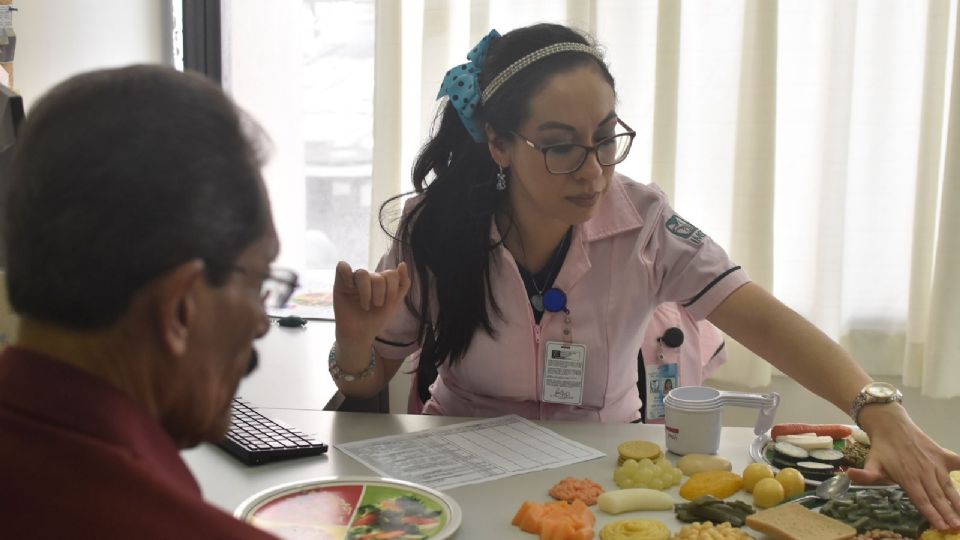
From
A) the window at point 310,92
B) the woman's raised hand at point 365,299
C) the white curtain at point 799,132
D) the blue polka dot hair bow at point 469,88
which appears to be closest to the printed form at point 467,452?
the woman's raised hand at point 365,299

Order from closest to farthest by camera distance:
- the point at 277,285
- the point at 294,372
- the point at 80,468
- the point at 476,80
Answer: the point at 80,468 → the point at 277,285 → the point at 476,80 → the point at 294,372

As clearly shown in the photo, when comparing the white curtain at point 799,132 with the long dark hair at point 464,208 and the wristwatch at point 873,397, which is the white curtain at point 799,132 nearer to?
the long dark hair at point 464,208

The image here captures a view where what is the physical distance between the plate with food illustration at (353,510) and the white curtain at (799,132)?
156 cm

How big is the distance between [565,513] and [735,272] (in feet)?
2.43

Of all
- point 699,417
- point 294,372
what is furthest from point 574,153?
point 294,372

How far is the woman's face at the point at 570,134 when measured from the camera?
5.90 feet

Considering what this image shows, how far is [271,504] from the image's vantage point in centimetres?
133

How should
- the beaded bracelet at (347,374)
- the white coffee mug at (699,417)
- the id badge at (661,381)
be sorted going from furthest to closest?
the id badge at (661,381), the beaded bracelet at (347,374), the white coffee mug at (699,417)

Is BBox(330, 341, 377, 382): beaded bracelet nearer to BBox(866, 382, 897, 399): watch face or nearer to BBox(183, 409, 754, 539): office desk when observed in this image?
BBox(183, 409, 754, 539): office desk

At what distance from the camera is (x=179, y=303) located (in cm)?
71

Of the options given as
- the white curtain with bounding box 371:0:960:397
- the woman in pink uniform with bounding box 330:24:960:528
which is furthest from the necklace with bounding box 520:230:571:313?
the white curtain with bounding box 371:0:960:397

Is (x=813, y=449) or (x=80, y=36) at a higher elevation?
(x=80, y=36)

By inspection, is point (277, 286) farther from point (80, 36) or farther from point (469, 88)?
point (80, 36)

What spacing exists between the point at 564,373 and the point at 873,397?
557 mm
